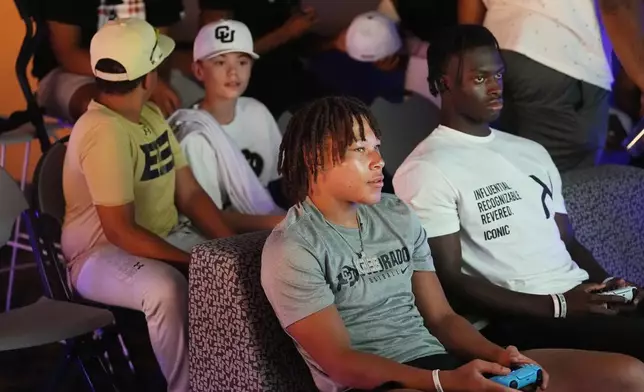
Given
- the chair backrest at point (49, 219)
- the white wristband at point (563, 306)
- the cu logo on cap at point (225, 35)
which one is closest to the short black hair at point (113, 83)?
the chair backrest at point (49, 219)

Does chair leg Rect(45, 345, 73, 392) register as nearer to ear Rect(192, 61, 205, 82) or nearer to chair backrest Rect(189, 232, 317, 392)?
chair backrest Rect(189, 232, 317, 392)

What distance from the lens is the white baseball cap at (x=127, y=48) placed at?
2488 millimetres

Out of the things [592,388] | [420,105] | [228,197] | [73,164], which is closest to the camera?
[592,388]

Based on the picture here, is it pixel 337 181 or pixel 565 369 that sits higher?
pixel 337 181

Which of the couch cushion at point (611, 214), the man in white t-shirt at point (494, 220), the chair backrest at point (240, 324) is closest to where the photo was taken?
the chair backrest at point (240, 324)

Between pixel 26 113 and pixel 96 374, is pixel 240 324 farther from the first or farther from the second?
pixel 26 113

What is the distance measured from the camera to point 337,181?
6.00ft

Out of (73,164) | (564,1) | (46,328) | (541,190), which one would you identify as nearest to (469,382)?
(541,190)

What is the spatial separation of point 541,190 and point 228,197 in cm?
96

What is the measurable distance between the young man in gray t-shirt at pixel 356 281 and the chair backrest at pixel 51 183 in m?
0.95

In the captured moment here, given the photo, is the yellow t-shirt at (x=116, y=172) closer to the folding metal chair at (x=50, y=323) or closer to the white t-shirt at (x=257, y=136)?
the folding metal chair at (x=50, y=323)

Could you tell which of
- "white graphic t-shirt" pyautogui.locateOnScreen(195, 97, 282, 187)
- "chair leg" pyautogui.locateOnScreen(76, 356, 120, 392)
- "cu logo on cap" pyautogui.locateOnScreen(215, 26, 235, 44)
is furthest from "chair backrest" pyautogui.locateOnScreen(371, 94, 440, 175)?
"chair leg" pyautogui.locateOnScreen(76, 356, 120, 392)

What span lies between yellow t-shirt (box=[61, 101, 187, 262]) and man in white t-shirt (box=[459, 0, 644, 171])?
0.94 m

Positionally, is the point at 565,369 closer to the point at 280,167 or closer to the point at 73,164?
the point at 280,167
